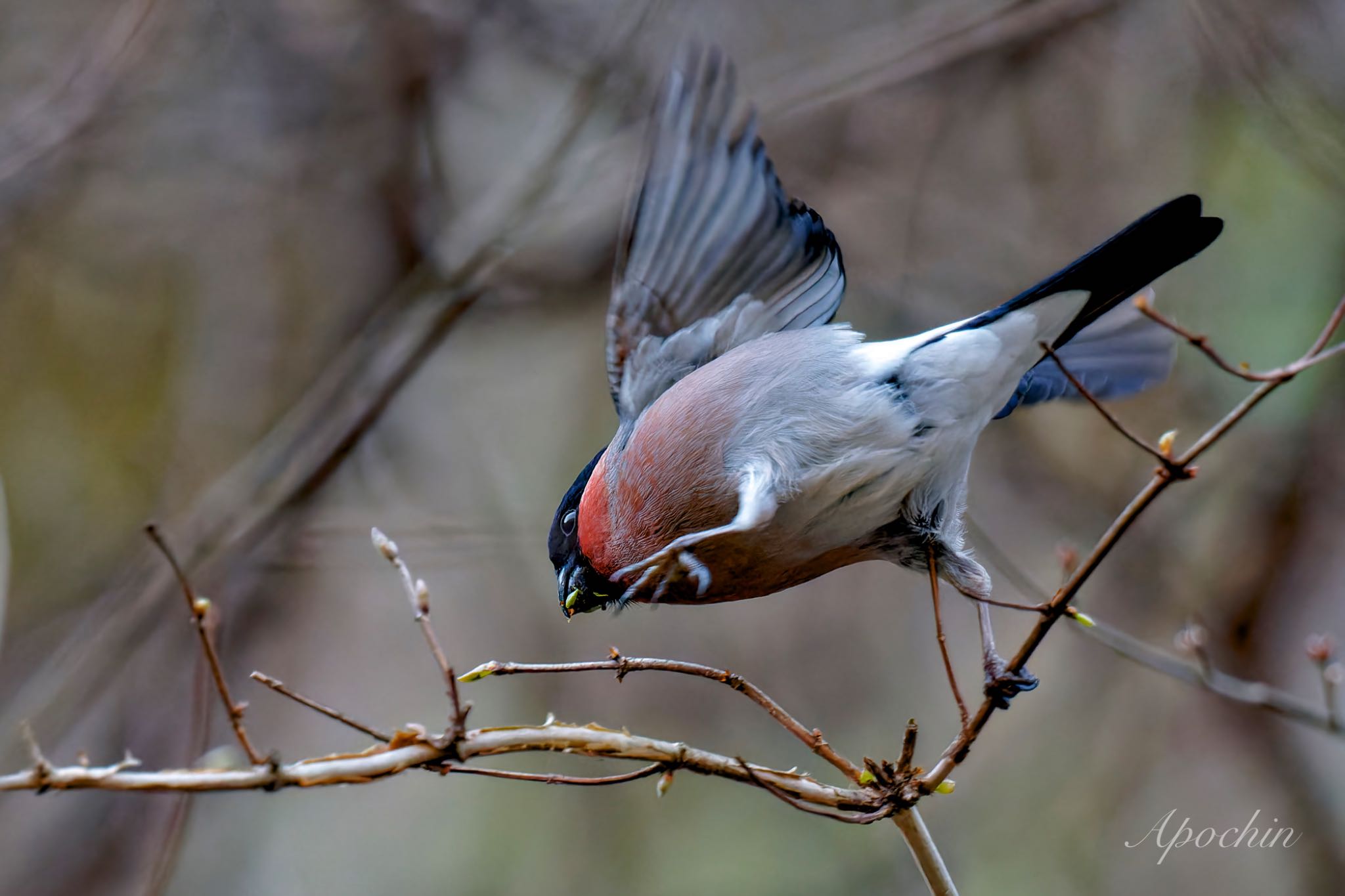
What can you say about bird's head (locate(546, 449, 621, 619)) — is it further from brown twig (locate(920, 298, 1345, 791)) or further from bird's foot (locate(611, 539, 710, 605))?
brown twig (locate(920, 298, 1345, 791))

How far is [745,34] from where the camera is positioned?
214 inches

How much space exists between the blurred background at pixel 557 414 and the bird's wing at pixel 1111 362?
1145mm

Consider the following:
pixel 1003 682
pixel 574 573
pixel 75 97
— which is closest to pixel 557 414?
pixel 75 97

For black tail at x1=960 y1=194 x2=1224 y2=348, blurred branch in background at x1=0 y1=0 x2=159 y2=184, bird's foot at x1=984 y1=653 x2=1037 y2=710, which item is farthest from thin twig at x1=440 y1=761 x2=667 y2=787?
blurred branch in background at x1=0 y1=0 x2=159 y2=184

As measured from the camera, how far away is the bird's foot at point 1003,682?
2055 mm

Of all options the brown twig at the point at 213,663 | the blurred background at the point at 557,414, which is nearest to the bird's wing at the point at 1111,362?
the blurred background at the point at 557,414

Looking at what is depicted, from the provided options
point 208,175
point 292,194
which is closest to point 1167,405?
point 292,194

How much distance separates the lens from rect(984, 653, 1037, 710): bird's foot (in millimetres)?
2055

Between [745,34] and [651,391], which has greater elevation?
[745,34]

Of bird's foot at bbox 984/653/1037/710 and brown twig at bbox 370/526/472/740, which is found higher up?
brown twig at bbox 370/526/472/740

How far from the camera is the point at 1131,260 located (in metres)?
2.42

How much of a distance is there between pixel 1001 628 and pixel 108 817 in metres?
3.87

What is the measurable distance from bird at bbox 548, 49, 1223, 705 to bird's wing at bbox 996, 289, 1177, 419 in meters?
0.49

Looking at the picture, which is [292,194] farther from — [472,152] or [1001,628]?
[1001,628]
